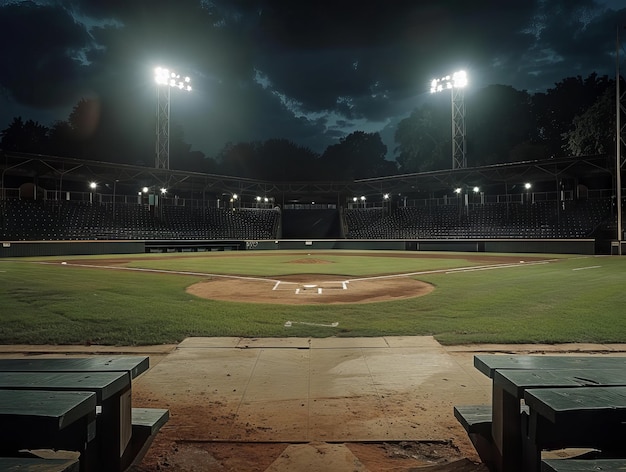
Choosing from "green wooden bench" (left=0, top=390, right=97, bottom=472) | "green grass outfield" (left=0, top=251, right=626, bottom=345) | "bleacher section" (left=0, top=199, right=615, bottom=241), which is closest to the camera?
"green wooden bench" (left=0, top=390, right=97, bottom=472)

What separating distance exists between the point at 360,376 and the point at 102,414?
126 inches

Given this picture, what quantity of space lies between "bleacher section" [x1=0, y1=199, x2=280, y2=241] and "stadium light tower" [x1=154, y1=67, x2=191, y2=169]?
783cm

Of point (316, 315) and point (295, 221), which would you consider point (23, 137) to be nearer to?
point (295, 221)

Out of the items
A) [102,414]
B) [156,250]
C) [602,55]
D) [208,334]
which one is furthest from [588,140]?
[102,414]

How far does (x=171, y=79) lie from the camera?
42.1 m

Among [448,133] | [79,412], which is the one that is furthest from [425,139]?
[79,412]

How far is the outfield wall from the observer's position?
32688 mm

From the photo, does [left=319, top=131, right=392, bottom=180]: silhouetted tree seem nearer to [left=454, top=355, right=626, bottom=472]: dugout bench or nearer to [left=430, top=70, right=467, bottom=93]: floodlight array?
[left=430, top=70, right=467, bottom=93]: floodlight array

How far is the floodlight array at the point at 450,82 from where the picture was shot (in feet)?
137

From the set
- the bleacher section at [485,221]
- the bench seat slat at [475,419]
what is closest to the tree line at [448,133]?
the bleacher section at [485,221]

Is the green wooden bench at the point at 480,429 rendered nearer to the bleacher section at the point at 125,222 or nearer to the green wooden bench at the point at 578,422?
the green wooden bench at the point at 578,422

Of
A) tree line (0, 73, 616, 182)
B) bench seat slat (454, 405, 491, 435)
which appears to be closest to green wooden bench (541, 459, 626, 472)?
bench seat slat (454, 405, 491, 435)

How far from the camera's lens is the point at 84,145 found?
64375mm

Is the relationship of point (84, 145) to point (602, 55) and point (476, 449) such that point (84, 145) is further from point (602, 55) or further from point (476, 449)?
point (602, 55)
